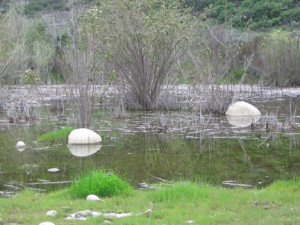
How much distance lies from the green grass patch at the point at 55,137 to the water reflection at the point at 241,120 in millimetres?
4696

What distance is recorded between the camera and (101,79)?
18859 mm

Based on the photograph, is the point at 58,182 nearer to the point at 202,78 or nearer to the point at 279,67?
the point at 202,78

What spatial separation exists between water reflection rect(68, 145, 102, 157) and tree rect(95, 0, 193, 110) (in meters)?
6.13

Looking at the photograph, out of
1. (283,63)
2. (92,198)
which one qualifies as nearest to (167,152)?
(92,198)

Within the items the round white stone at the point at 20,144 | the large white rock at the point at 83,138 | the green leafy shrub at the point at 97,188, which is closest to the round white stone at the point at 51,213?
the green leafy shrub at the point at 97,188

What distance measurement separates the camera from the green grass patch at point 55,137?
12314mm

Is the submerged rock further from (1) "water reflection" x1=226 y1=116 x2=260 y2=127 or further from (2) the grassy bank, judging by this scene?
(2) the grassy bank

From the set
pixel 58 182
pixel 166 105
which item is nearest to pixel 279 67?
pixel 166 105

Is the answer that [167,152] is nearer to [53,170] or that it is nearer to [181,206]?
[53,170]

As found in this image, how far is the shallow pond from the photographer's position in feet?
29.0

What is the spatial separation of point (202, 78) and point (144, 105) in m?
2.91

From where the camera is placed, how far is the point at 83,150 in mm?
11211

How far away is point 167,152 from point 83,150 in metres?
1.77

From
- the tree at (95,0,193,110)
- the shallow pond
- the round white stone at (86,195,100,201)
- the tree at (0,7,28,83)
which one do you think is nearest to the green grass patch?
the shallow pond
